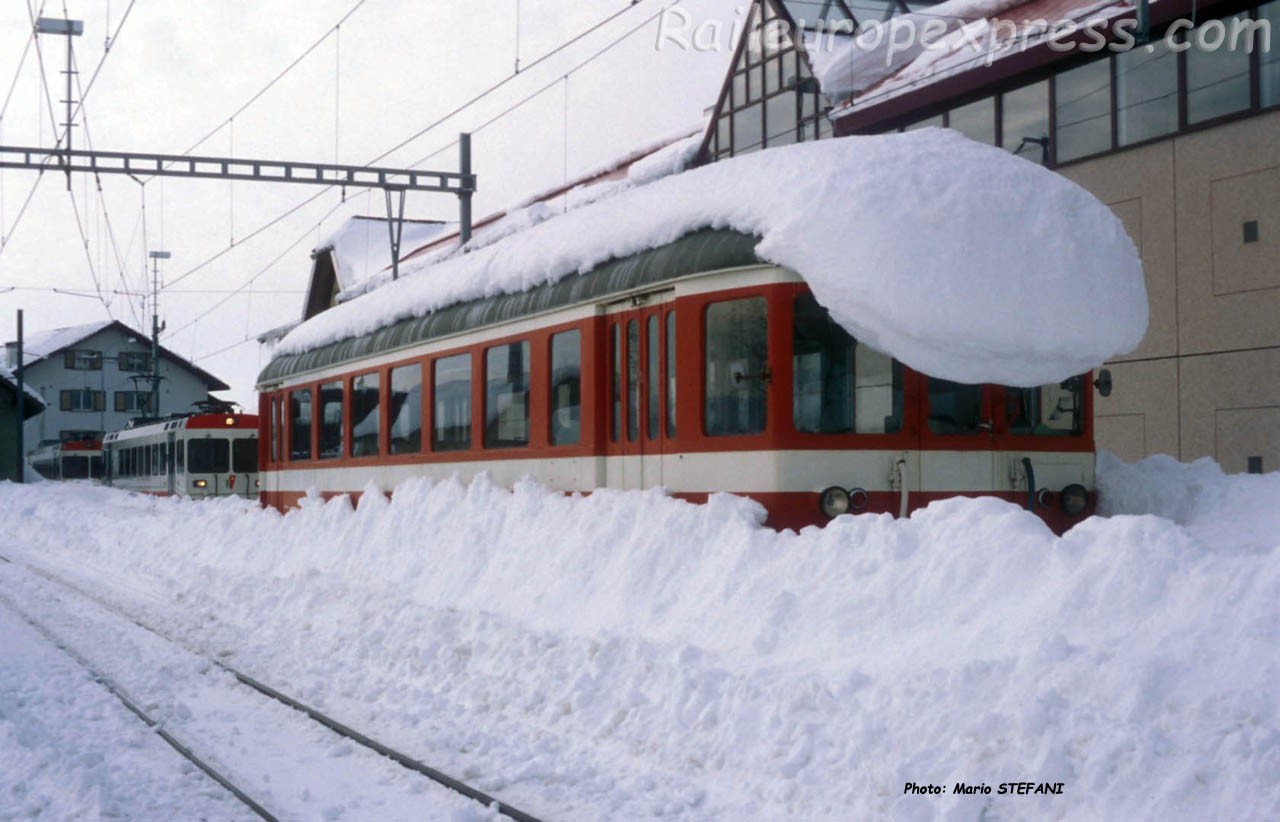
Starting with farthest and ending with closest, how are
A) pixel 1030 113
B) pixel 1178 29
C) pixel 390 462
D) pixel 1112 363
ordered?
pixel 1030 113, pixel 1112 363, pixel 1178 29, pixel 390 462

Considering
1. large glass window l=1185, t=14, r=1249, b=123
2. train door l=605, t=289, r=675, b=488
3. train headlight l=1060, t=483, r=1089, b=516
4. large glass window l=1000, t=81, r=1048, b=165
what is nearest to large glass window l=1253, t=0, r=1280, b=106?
large glass window l=1185, t=14, r=1249, b=123

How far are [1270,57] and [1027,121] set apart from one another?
4.47 metres

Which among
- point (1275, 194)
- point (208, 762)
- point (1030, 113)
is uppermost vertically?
point (1030, 113)

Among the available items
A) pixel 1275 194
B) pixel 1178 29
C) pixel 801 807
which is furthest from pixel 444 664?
pixel 1178 29

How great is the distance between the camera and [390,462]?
16562mm

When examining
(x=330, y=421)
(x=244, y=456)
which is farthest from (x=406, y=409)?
(x=244, y=456)

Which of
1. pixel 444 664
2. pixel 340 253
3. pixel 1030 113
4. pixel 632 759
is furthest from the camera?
pixel 340 253

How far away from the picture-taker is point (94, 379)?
273 feet

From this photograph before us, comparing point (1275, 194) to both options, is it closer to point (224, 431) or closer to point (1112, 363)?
point (1112, 363)

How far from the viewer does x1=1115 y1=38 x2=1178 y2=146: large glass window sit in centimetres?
1873

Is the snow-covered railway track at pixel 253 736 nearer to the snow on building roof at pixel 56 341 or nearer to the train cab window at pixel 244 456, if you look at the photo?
the train cab window at pixel 244 456

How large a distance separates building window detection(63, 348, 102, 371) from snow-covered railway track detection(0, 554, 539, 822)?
74.8 meters

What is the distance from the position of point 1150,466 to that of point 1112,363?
8.97 m

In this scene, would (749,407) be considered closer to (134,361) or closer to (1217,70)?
(1217,70)
